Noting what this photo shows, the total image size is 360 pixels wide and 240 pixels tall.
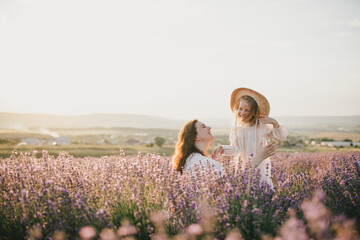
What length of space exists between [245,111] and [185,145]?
1169 millimetres

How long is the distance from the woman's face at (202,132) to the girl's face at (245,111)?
2.48ft

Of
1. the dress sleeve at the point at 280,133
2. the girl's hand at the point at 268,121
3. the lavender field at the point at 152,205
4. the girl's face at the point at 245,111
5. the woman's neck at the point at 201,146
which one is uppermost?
the girl's face at the point at 245,111

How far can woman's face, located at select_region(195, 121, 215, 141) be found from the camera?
3.62 metres

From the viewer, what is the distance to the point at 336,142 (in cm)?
1095

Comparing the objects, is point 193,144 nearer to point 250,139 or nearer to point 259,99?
point 250,139

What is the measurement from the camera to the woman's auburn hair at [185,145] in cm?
346

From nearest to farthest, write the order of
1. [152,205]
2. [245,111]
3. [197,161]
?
[152,205], [197,161], [245,111]

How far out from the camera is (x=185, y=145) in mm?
3549

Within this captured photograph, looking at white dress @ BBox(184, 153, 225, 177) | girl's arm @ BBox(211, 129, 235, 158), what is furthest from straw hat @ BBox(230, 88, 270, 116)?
white dress @ BBox(184, 153, 225, 177)

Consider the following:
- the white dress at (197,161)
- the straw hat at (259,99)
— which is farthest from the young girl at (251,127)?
the white dress at (197,161)

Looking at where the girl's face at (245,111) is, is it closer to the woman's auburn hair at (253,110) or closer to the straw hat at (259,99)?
the woman's auburn hair at (253,110)

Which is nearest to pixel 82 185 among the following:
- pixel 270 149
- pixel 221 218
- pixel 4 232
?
pixel 4 232

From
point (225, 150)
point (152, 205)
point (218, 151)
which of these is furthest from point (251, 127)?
point (152, 205)

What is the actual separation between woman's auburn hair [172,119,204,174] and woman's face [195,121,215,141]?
0.13 feet
